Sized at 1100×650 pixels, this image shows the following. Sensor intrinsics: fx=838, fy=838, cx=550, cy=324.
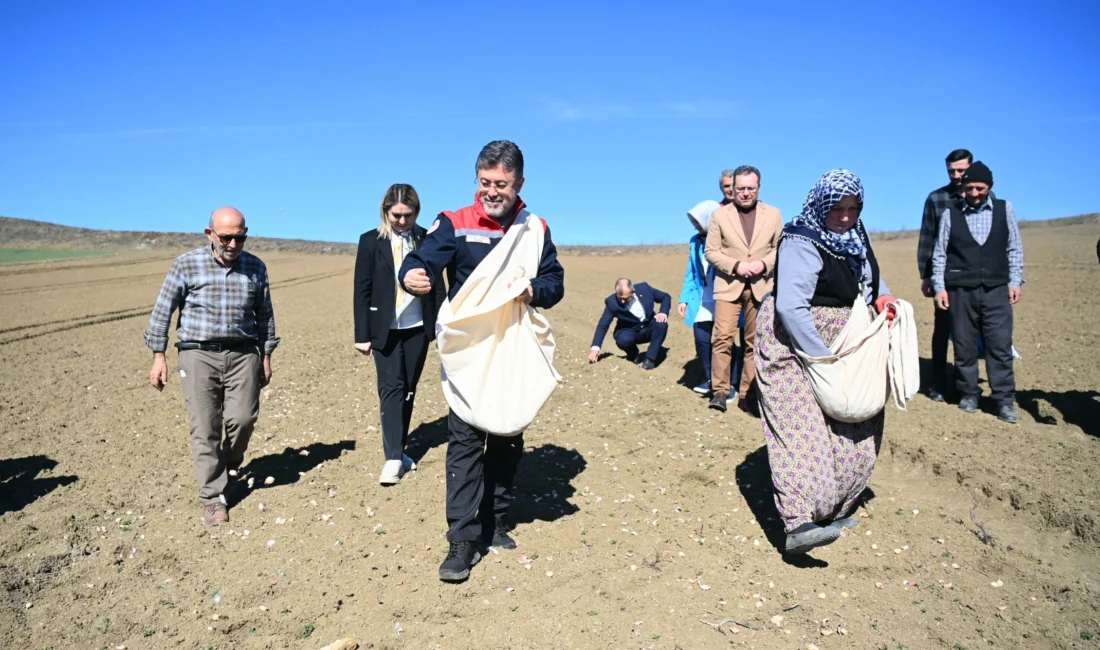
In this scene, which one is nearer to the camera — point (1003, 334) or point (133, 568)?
point (133, 568)

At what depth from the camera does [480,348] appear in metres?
4.12

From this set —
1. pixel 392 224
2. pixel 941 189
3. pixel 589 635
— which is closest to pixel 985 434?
pixel 941 189

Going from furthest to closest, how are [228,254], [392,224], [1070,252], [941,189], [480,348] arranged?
[1070,252] → [941,189] → [392,224] → [228,254] → [480,348]

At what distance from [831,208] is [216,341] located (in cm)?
367

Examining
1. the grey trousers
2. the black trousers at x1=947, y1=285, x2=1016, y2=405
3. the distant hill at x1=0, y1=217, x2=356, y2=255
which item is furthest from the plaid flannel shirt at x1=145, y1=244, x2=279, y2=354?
the distant hill at x1=0, y1=217, x2=356, y2=255

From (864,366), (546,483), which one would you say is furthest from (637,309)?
(864,366)

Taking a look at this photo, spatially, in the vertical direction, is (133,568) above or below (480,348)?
below

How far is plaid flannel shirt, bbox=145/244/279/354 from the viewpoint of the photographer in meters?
5.04

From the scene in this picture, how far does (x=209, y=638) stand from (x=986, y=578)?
3951mm

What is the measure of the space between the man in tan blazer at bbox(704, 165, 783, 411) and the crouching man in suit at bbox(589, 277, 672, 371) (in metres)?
2.34

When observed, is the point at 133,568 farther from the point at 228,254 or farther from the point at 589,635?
the point at 589,635

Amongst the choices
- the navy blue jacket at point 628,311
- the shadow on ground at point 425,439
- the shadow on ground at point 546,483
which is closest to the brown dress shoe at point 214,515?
the shadow on ground at point 425,439

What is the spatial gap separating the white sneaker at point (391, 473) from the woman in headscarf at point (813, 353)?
8.27 feet

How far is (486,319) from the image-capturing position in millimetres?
4102
